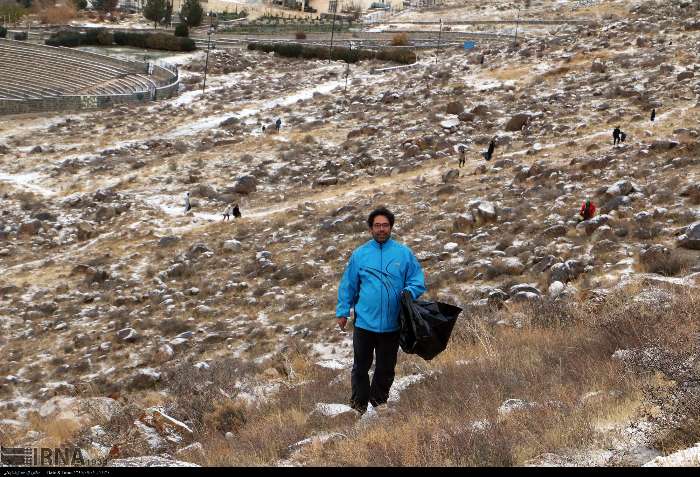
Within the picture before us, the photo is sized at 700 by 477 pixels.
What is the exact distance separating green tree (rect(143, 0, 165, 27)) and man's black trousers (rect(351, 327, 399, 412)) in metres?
61.0

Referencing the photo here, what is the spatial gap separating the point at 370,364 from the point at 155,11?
62.0 m

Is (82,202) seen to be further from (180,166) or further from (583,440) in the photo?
(583,440)

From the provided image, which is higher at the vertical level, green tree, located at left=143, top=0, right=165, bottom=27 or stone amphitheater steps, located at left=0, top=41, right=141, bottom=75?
green tree, located at left=143, top=0, right=165, bottom=27

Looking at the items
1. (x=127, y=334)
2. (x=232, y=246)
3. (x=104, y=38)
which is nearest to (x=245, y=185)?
(x=232, y=246)

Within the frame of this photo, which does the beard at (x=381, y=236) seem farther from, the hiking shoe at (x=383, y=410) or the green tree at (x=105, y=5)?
the green tree at (x=105, y=5)

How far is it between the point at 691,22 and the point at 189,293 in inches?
1114

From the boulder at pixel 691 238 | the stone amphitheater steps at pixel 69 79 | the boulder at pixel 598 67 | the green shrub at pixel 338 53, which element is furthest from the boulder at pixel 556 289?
the green shrub at pixel 338 53

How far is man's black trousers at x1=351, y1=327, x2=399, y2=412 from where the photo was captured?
532 centimetres

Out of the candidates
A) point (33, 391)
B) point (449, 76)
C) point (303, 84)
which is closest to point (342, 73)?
point (303, 84)

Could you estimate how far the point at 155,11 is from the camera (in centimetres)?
6106

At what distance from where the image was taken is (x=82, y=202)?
20.4 m

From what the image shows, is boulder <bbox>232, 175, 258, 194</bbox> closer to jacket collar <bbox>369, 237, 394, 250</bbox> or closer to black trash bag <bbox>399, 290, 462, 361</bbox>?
jacket collar <bbox>369, 237, 394, 250</bbox>

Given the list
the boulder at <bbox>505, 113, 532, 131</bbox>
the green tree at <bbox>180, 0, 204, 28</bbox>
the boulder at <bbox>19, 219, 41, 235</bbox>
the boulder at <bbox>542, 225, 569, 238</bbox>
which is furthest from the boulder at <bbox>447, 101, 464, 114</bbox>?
the green tree at <bbox>180, 0, 204, 28</bbox>

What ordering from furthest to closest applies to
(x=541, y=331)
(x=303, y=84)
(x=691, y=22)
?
1. (x=303, y=84)
2. (x=691, y=22)
3. (x=541, y=331)
